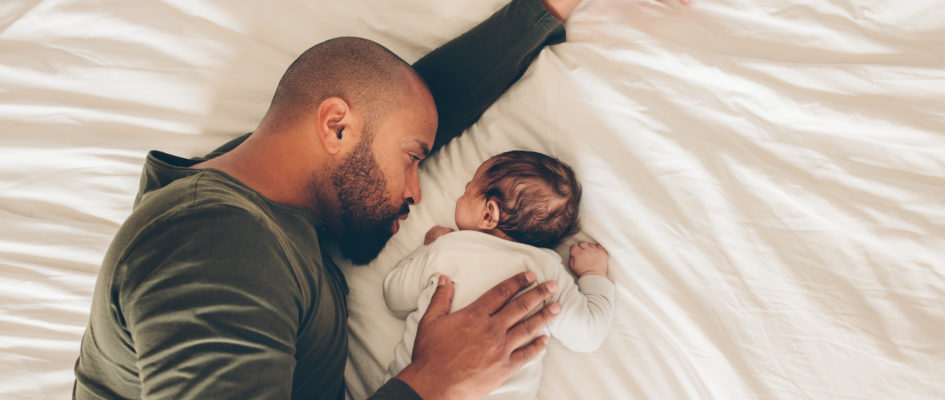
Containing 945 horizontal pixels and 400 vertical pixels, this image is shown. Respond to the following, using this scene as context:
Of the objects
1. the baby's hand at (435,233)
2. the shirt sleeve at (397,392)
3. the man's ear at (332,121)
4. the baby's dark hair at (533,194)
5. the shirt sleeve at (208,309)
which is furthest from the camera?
the baby's hand at (435,233)

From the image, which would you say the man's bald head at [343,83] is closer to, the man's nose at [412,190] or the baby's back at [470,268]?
the man's nose at [412,190]

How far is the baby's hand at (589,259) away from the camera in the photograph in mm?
1188

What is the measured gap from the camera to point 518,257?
1.20 meters

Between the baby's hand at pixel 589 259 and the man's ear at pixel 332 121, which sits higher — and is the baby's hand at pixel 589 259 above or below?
below

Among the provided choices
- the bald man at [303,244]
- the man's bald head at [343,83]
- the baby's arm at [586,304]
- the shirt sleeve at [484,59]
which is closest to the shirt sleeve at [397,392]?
the bald man at [303,244]

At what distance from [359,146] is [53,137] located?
89 cm

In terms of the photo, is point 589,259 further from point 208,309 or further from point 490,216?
point 208,309

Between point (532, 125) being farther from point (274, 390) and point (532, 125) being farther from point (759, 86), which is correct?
point (274, 390)

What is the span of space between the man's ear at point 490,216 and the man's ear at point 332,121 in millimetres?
367

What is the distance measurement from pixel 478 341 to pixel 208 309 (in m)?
0.51

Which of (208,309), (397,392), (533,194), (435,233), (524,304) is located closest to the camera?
(208,309)

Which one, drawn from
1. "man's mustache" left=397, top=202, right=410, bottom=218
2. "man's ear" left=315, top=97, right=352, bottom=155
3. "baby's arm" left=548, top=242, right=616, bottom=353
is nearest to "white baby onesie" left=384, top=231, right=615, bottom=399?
"baby's arm" left=548, top=242, right=616, bottom=353

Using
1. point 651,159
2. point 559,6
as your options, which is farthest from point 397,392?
point 559,6

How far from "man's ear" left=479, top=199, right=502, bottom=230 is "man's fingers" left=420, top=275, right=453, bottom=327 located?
0.17 metres
